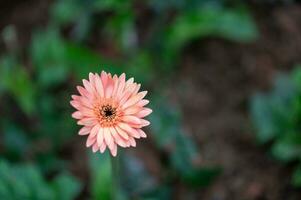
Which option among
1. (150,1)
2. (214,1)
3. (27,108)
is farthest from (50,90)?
(214,1)

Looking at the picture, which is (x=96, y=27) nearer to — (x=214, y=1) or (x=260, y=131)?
(x=214, y=1)

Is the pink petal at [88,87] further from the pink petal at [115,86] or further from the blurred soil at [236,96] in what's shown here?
the blurred soil at [236,96]

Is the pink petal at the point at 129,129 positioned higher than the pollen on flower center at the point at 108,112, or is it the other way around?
the pollen on flower center at the point at 108,112

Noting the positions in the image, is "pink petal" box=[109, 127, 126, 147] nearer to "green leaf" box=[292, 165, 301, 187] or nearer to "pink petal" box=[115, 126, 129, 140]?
"pink petal" box=[115, 126, 129, 140]

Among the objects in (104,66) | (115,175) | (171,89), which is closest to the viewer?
(115,175)

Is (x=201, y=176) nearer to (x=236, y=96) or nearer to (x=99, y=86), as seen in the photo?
(x=236, y=96)

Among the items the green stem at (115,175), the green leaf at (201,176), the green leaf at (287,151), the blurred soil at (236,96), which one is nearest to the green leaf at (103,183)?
the green stem at (115,175)

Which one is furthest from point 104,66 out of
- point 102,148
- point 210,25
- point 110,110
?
point 102,148
